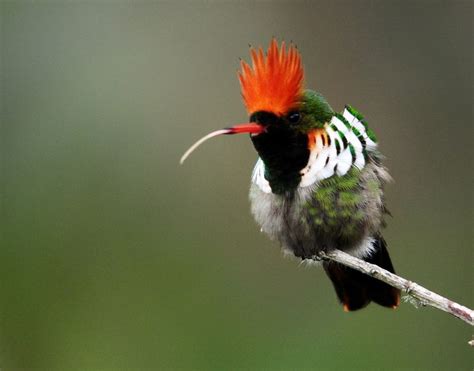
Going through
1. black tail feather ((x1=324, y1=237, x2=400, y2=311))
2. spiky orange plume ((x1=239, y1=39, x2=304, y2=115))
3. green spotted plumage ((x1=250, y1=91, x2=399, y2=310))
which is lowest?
black tail feather ((x1=324, y1=237, x2=400, y2=311))

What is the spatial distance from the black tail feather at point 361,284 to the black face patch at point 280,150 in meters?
0.44

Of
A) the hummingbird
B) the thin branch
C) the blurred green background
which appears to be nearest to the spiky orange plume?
the hummingbird

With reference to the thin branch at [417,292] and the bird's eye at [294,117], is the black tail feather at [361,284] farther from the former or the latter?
the bird's eye at [294,117]

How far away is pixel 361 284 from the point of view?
307 cm

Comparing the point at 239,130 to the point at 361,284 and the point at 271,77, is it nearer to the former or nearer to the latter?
the point at 271,77

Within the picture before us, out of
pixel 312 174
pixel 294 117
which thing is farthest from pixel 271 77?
pixel 312 174

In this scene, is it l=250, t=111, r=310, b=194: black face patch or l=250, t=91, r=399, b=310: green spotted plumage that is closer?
l=250, t=111, r=310, b=194: black face patch

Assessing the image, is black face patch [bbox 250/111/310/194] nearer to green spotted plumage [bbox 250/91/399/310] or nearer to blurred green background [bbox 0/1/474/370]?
green spotted plumage [bbox 250/91/399/310]

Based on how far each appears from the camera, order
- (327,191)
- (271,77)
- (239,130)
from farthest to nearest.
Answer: (327,191) → (271,77) → (239,130)

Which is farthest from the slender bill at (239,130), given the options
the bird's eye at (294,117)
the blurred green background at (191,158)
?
the blurred green background at (191,158)

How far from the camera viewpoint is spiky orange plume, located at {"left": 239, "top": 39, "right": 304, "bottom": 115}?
260cm

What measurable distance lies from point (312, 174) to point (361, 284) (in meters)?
0.56

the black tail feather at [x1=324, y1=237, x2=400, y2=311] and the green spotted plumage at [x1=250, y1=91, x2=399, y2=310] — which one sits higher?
the green spotted plumage at [x1=250, y1=91, x2=399, y2=310]

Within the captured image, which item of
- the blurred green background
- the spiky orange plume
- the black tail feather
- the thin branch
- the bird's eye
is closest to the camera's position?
the thin branch
